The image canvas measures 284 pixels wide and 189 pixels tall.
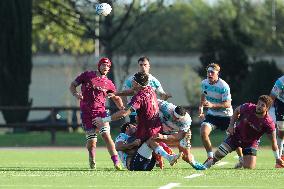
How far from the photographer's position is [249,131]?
2295cm

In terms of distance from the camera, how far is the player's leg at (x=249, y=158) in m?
22.9

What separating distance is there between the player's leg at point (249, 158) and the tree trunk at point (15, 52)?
93.4 feet

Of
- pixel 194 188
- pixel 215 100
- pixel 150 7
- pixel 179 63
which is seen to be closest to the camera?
pixel 194 188

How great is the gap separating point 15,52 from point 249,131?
2923 cm

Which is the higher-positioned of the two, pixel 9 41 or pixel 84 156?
pixel 9 41

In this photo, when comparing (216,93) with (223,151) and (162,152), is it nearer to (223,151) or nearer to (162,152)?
(223,151)

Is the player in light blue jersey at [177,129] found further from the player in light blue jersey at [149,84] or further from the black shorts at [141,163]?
the player in light blue jersey at [149,84]

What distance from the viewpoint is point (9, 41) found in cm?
5100

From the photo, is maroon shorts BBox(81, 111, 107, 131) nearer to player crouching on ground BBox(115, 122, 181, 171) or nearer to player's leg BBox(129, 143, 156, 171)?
player crouching on ground BBox(115, 122, 181, 171)

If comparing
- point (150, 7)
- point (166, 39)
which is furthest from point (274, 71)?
point (166, 39)

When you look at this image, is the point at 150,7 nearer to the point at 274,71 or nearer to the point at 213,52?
the point at 213,52

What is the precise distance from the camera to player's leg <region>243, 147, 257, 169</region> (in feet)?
75.1

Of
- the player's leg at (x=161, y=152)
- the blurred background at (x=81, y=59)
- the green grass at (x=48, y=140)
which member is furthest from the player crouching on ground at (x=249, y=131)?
the blurred background at (x=81, y=59)

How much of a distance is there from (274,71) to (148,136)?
2829 centimetres
